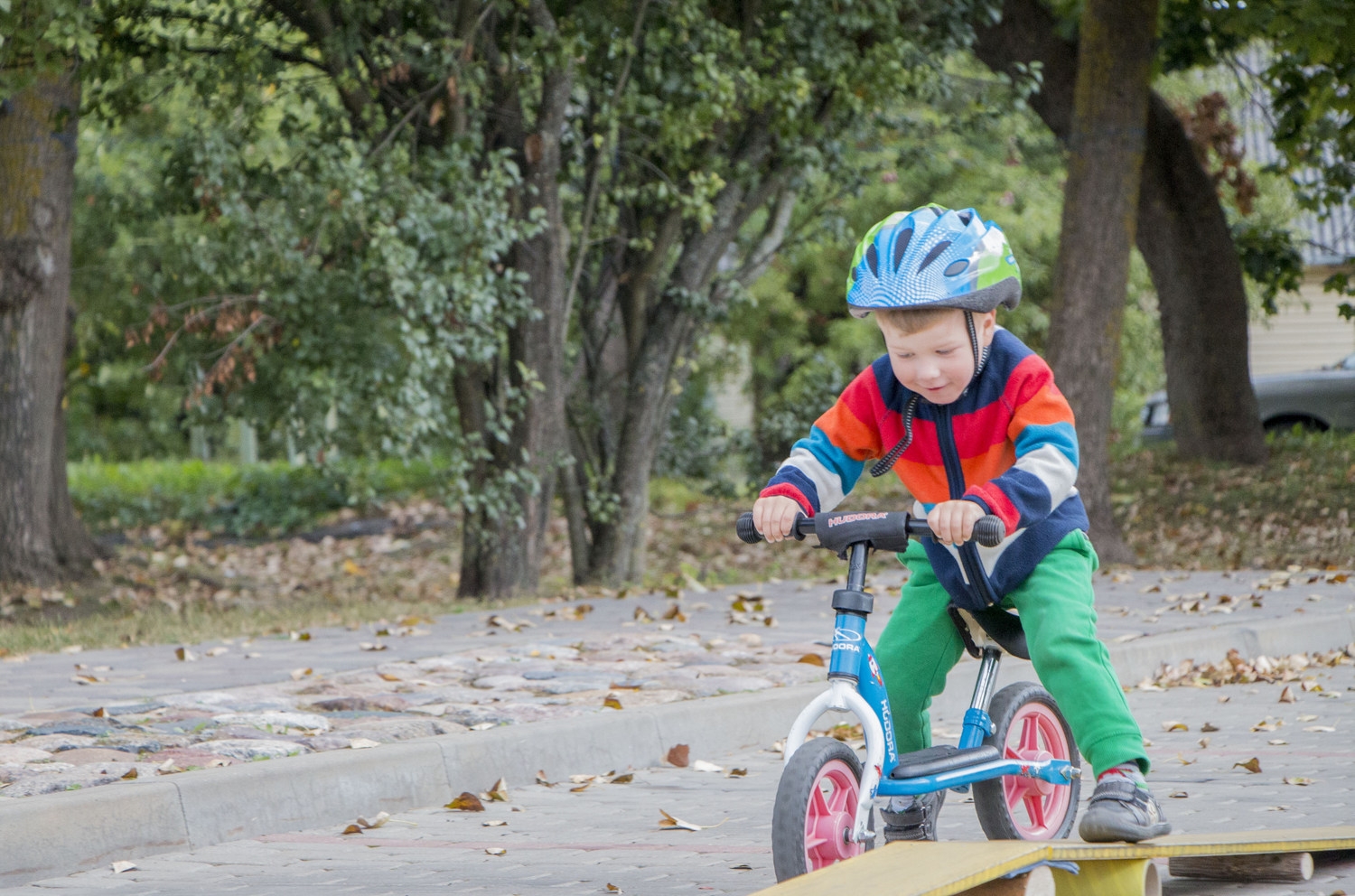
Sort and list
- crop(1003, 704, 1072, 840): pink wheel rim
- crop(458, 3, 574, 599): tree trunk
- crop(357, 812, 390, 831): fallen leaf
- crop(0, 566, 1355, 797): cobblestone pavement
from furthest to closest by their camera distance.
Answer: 1. crop(458, 3, 574, 599): tree trunk
2. crop(0, 566, 1355, 797): cobblestone pavement
3. crop(357, 812, 390, 831): fallen leaf
4. crop(1003, 704, 1072, 840): pink wheel rim

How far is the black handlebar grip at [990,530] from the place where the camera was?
3.11m

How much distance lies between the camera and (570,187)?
11812 millimetres

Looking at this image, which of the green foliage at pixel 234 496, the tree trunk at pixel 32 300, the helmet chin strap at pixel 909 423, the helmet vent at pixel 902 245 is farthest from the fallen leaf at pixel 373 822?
the green foliage at pixel 234 496

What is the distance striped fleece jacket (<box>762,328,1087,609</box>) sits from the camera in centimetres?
352

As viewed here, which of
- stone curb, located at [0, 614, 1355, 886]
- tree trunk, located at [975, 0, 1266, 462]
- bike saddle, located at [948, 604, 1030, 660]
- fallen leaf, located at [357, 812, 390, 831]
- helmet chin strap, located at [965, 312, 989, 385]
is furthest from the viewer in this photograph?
tree trunk, located at [975, 0, 1266, 462]

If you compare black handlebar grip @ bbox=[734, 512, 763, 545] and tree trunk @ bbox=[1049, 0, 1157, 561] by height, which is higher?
tree trunk @ bbox=[1049, 0, 1157, 561]

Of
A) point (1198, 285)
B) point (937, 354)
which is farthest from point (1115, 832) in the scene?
point (1198, 285)

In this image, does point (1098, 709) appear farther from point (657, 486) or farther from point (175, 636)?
point (657, 486)

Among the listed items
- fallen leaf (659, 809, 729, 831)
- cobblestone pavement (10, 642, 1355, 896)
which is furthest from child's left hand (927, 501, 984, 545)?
fallen leaf (659, 809, 729, 831)

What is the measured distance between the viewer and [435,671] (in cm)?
704

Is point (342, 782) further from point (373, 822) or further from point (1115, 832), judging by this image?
point (1115, 832)

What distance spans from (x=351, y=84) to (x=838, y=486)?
7643 mm

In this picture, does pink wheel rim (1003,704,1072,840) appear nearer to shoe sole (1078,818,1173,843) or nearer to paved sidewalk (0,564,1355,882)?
shoe sole (1078,818,1173,843)

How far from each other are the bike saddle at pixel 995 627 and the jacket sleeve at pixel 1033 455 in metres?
0.36
